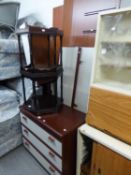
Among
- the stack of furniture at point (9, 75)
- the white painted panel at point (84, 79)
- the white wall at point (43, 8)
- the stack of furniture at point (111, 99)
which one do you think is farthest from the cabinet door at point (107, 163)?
the white wall at point (43, 8)

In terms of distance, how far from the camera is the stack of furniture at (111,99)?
935 millimetres

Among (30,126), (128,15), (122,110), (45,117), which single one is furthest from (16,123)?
(128,15)

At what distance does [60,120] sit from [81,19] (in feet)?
3.07

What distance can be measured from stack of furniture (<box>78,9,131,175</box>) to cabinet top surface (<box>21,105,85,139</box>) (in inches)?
6.3

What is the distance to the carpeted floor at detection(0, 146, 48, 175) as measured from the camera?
5.06 ft

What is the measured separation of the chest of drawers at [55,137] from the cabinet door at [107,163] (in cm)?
23

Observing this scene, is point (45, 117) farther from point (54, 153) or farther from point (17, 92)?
point (17, 92)

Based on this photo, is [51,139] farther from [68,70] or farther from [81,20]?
[81,20]

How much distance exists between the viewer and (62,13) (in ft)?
5.44

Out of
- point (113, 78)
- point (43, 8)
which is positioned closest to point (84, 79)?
point (113, 78)

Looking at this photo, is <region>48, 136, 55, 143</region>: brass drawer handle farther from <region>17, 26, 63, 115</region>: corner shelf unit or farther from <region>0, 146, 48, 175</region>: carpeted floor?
<region>0, 146, 48, 175</region>: carpeted floor

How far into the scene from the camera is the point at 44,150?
1.44 m

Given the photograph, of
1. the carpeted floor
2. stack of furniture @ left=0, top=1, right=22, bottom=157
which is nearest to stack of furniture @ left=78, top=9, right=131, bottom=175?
the carpeted floor

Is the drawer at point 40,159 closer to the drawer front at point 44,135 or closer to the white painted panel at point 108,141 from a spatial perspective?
the drawer front at point 44,135
